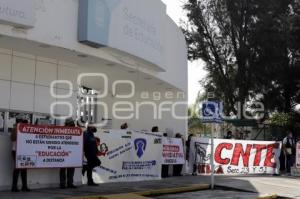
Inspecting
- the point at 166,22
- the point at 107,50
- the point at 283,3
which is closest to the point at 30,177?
the point at 107,50

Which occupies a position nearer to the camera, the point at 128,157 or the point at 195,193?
the point at 195,193

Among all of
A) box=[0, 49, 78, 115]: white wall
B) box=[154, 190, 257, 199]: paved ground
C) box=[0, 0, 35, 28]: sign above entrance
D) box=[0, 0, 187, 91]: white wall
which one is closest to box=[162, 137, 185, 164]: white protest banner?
box=[0, 0, 187, 91]: white wall

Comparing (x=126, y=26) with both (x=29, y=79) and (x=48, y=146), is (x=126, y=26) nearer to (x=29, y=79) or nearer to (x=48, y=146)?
(x=29, y=79)

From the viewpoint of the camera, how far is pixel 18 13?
14680mm

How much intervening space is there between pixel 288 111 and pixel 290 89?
5.14 feet

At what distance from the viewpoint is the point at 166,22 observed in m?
24.4

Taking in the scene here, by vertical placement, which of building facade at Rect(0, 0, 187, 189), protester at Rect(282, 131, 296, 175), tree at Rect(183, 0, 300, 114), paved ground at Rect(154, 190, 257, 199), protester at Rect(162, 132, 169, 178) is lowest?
paved ground at Rect(154, 190, 257, 199)

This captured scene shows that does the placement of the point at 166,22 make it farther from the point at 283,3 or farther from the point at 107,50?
the point at 283,3

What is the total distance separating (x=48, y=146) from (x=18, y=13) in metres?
3.64

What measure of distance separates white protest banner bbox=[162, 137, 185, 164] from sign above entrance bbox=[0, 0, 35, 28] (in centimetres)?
729

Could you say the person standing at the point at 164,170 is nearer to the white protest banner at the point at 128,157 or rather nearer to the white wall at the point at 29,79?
the white protest banner at the point at 128,157

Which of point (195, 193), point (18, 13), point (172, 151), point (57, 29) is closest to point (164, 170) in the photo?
point (172, 151)

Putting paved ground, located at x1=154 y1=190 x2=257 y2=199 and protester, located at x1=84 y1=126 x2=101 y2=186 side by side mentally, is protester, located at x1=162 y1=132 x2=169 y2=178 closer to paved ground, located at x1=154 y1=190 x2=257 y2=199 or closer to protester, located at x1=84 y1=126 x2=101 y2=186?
paved ground, located at x1=154 y1=190 x2=257 y2=199

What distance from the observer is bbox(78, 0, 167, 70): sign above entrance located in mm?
17016
